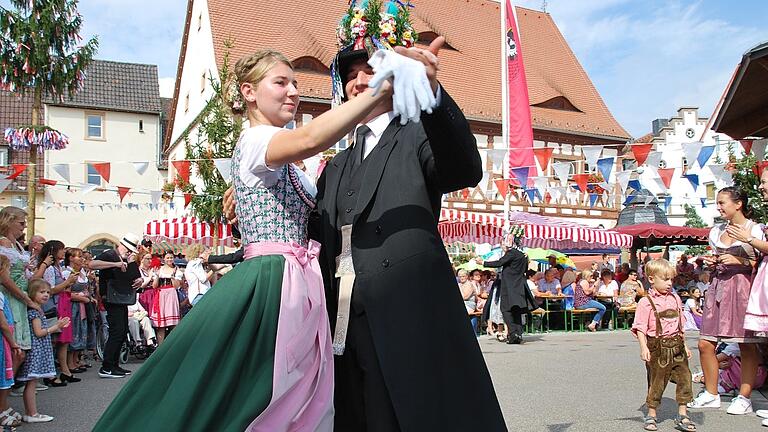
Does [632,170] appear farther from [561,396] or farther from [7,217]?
[7,217]

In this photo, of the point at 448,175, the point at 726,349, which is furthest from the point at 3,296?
the point at 726,349

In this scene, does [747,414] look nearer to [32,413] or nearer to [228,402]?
[228,402]

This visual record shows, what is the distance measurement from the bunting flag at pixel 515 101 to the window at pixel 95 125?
26.3 meters

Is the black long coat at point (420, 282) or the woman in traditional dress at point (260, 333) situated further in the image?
the black long coat at point (420, 282)

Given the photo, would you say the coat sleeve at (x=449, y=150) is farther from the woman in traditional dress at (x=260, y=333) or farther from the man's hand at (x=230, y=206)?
the man's hand at (x=230, y=206)

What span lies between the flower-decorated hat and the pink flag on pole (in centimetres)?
1272

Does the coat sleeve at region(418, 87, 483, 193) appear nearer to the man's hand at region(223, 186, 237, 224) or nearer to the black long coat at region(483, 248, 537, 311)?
the man's hand at region(223, 186, 237, 224)

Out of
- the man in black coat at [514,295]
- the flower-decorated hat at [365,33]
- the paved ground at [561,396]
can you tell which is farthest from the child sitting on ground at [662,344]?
the man in black coat at [514,295]

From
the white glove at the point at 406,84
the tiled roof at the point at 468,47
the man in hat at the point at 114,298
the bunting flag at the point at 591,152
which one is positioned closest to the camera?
the white glove at the point at 406,84

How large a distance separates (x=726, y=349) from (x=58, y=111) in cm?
3515

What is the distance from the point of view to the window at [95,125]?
36125 millimetres

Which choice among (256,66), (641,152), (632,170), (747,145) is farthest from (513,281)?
(256,66)

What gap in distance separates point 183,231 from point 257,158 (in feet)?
53.7

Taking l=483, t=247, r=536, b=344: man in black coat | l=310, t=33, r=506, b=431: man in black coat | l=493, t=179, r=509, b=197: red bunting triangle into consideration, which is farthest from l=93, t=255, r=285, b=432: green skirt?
l=493, t=179, r=509, b=197: red bunting triangle
